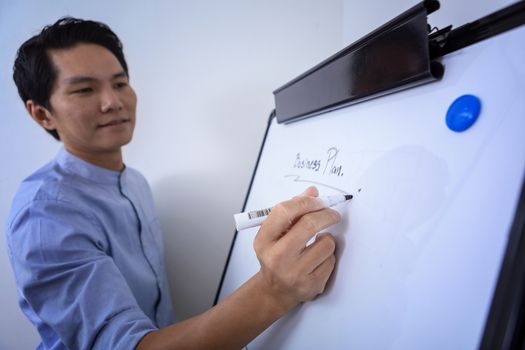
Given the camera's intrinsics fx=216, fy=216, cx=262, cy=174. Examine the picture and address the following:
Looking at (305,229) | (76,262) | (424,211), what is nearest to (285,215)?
(305,229)

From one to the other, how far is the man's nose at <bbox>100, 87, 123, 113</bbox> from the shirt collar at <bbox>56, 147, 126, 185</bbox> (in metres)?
0.14

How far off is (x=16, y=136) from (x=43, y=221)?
22.4 inches

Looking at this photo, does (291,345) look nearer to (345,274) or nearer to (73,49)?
(345,274)

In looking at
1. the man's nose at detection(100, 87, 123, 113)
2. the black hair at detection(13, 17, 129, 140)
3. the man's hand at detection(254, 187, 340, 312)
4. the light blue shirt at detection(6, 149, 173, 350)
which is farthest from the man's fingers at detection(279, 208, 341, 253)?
the black hair at detection(13, 17, 129, 140)

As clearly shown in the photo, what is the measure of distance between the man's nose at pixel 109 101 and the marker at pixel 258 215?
48cm

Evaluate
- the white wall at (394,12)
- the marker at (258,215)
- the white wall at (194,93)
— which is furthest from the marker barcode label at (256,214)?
the white wall at (194,93)

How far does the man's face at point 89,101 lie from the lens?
51 centimetres

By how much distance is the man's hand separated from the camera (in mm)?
272

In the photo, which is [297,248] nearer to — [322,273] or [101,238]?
[322,273]

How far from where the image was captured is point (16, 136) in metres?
0.72

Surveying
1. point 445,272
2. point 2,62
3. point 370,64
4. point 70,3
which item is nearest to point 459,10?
point 370,64

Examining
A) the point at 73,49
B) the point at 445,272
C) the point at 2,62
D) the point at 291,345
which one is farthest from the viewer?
the point at 2,62

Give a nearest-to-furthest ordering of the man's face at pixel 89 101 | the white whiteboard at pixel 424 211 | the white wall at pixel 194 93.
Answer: the white whiteboard at pixel 424 211, the man's face at pixel 89 101, the white wall at pixel 194 93

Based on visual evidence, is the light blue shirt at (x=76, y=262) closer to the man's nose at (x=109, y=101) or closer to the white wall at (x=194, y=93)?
the man's nose at (x=109, y=101)
